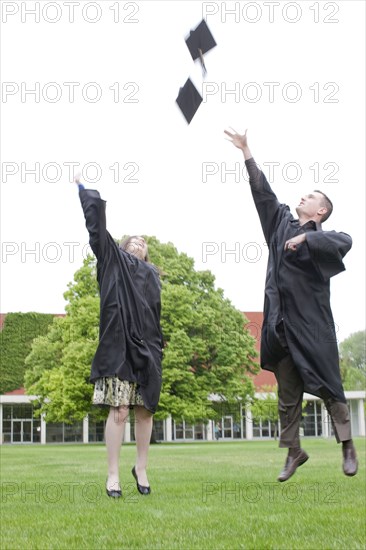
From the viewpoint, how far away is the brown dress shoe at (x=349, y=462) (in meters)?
4.95

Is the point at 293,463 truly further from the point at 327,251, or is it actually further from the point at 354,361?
the point at 354,361

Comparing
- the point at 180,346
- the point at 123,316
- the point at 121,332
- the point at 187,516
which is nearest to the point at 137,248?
the point at 123,316

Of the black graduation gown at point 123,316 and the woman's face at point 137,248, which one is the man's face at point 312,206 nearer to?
the black graduation gown at point 123,316

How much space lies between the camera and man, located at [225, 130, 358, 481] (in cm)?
504

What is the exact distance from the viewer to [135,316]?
264 inches

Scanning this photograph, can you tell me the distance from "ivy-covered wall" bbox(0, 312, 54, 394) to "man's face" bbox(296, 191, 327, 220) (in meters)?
54.4

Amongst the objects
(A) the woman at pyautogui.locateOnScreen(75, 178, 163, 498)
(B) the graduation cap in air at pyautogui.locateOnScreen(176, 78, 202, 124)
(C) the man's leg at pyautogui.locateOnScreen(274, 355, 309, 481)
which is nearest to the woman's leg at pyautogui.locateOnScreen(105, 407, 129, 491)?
(A) the woman at pyautogui.locateOnScreen(75, 178, 163, 498)

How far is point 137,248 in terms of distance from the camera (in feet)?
23.9

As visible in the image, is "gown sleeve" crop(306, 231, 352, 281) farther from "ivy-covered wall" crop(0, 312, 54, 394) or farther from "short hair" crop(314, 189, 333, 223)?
"ivy-covered wall" crop(0, 312, 54, 394)

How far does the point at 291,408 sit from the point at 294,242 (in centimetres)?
109

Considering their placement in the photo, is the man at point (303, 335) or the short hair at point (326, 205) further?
the short hair at point (326, 205)

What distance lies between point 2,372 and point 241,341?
26116 millimetres

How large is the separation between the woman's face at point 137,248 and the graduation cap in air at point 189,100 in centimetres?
183

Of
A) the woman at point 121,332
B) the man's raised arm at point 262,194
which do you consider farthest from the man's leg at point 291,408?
the woman at point 121,332
